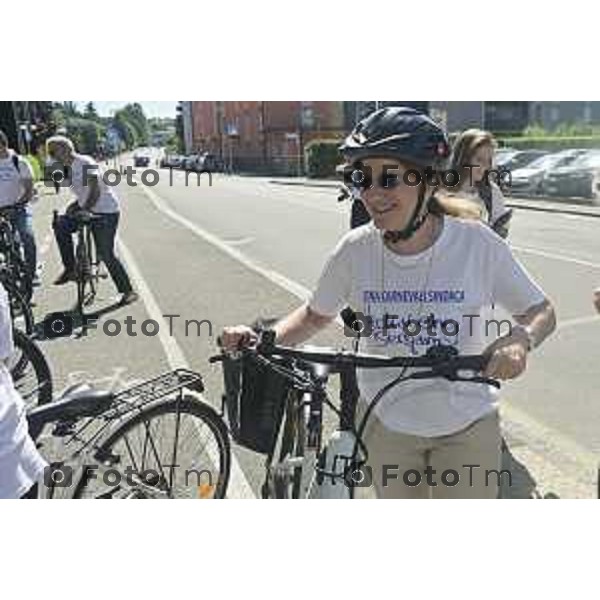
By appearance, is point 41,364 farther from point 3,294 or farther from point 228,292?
point 3,294

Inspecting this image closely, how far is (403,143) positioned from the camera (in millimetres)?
1977

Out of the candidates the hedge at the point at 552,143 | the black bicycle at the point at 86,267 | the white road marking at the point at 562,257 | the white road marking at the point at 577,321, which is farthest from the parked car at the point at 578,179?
the black bicycle at the point at 86,267

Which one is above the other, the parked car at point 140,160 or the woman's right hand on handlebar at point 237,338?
the parked car at point 140,160

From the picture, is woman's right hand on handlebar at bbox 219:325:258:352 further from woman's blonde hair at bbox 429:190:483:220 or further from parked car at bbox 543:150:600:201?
parked car at bbox 543:150:600:201

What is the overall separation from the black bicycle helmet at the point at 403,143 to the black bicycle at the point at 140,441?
1.28 metres

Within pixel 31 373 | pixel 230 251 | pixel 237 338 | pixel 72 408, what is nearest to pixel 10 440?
pixel 72 408

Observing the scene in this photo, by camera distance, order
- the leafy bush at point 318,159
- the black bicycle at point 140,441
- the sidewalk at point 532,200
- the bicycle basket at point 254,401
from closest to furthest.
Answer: the bicycle basket at point 254,401, the black bicycle at point 140,441, the leafy bush at point 318,159, the sidewalk at point 532,200

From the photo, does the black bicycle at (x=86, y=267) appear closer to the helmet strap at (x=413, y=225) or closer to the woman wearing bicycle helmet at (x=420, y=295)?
the woman wearing bicycle helmet at (x=420, y=295)

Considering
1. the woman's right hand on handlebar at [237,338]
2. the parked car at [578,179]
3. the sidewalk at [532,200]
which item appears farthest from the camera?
the parked car at [578,179]

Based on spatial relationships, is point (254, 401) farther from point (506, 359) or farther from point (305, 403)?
point (506, 359)

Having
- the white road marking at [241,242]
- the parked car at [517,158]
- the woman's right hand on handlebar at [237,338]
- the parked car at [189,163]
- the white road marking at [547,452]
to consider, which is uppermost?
the parked car at [189,163]

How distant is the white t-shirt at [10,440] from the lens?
6.61 ft

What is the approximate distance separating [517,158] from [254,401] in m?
3.05
